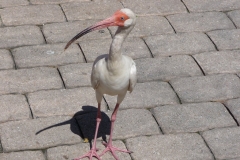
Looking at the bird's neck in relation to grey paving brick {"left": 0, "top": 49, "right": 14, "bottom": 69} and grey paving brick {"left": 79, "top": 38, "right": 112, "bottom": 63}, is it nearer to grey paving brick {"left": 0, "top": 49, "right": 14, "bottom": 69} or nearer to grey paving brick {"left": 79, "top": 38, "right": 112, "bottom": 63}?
grey paving brick {"left": 79, "top": 38, "right": 112, "bottom": 63}

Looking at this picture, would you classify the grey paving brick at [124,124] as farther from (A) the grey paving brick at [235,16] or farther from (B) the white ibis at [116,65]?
(A) the grey paving brick at [235,16]

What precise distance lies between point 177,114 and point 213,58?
117 cm

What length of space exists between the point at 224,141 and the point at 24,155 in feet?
6.19

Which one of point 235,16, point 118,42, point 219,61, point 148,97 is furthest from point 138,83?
point 235,16

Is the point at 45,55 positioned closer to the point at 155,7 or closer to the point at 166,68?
the point at 166,68

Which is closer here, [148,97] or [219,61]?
[148,97]

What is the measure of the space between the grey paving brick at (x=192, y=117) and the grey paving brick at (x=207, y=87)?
127mm

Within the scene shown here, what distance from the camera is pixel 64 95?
5.99 metres

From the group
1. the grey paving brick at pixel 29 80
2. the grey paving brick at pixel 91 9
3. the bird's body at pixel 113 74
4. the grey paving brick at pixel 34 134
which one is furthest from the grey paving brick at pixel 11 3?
the bird's body at pixel 113 74

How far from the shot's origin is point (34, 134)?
547 centimetres

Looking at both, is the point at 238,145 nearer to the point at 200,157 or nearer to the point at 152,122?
the point at 200,157

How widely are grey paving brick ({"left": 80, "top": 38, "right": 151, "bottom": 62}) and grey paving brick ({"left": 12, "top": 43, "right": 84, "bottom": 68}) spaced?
0.33 ft

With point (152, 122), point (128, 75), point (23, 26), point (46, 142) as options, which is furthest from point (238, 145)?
point (23, 26)

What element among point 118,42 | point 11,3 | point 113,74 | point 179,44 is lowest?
point 11,3
